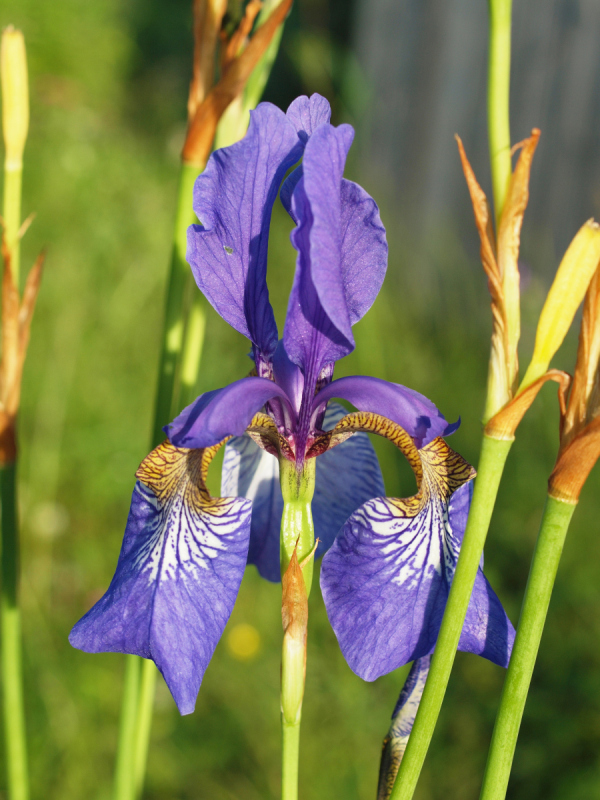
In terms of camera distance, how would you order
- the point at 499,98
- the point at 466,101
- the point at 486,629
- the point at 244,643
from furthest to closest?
1. the point at 466,101
2. the point at 244,643
3. the point at 486,629
4. the point at 499,98


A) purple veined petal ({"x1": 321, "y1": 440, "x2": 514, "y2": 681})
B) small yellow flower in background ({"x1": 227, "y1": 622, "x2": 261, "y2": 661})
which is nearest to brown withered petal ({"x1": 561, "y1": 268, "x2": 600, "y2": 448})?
purple veined petal ({"x1": 321, "y1": 440, "x2": 514, "y2": 681})

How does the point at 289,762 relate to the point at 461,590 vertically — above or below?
below

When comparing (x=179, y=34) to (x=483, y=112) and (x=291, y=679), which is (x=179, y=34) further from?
(x=291, y=679)

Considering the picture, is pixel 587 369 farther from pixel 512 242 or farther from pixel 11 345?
pixel 11 345

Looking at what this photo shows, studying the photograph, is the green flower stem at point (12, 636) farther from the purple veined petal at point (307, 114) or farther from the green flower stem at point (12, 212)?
the purple veined petal at point (307, 114)

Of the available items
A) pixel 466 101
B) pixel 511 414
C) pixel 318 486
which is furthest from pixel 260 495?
pixel 466 101

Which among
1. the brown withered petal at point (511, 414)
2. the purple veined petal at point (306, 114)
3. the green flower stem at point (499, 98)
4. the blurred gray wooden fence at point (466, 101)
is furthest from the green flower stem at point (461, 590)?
the blurred gray wooden fence at point (466, 101)

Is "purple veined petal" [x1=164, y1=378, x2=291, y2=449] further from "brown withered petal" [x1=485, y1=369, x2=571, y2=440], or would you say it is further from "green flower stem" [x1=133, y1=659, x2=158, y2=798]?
"green flower stem" [x1=133, y1=659, x2=158, y2=798]
